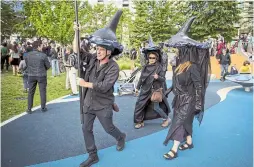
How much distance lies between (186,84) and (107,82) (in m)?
1.43

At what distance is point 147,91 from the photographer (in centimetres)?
608

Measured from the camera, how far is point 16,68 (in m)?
15.3

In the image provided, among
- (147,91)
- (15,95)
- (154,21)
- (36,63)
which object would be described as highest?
(154,21)

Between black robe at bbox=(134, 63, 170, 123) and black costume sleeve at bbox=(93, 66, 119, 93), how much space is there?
2010 mm

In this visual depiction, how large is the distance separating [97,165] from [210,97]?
663cm

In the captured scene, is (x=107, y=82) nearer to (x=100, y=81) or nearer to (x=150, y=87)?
(x=100, y=81)

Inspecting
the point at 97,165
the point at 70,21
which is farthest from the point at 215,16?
the point at 97,165

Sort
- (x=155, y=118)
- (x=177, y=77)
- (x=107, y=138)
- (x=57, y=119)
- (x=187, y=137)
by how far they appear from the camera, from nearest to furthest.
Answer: (x=177, y=77)
(x=187, y=137)
(x=107, y=138)
(x=155, y=118)
(x=57, y=119)

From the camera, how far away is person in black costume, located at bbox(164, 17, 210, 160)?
4461 millimetres

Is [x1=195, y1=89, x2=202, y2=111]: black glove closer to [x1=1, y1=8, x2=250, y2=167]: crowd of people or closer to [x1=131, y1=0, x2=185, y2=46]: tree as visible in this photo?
[x1=1, y1=8, x2=250, y2=167]: crowd of people

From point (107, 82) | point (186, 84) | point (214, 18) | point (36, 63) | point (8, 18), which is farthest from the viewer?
point (214, 18)

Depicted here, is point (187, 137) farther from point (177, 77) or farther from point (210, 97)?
point (210, 97)

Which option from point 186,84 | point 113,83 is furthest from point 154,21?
point 113,83

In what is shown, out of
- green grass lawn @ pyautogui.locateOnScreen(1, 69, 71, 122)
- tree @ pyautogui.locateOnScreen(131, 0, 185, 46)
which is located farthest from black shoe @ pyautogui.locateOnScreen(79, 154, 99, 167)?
tree @ pyautogui.locateOnScreen(131, 0, 185, 46)
